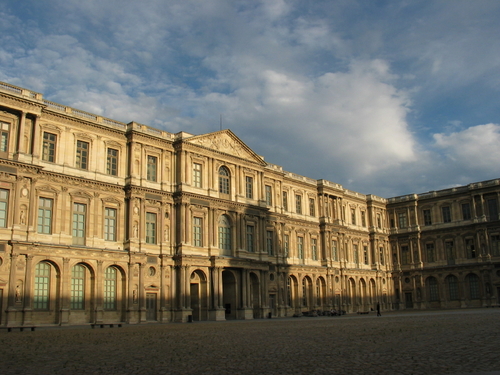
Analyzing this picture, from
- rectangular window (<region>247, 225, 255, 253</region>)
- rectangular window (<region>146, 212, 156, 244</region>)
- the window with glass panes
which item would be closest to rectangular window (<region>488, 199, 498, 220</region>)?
the window with glass panes

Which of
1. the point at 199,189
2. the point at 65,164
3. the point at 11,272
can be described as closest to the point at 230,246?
the point at 199,189

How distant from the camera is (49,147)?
122ft

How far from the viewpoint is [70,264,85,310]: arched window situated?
36312 mm

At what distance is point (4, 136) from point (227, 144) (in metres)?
19.9

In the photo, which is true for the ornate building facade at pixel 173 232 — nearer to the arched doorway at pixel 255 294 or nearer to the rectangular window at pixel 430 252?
the arched doorway at pixel 255 294

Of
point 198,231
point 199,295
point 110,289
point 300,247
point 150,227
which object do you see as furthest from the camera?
point 300,247

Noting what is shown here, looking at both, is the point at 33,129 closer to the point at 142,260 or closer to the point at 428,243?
the point at 142,260

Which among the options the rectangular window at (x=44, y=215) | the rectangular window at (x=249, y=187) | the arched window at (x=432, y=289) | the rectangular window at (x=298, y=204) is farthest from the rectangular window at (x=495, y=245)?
the rectangular window at (x=44, y=215)

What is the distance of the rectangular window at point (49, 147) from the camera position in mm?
36750

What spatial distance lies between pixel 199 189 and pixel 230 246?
603cm

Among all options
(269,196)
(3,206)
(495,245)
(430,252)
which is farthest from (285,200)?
(3,206)

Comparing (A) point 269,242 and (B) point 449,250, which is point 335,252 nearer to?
(A) point 269,242

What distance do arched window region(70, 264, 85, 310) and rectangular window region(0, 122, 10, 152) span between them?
9.38 m

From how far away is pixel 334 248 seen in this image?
62500 mm
